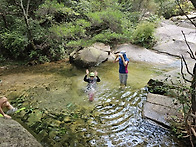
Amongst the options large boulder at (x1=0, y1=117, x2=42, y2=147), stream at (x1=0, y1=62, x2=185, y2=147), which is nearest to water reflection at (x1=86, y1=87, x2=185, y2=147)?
stream at (x1=0, y1=62, x2=185, y2=147)

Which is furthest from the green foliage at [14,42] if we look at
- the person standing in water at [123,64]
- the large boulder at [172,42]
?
the large boulder at [172,42]

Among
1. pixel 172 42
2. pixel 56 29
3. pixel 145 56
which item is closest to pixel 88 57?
pixel 56 29

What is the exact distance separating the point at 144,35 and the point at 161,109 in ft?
26.4

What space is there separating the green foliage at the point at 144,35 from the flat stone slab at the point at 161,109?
727 centimetres

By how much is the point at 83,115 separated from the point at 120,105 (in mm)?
1216

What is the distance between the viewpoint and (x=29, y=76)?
770cm

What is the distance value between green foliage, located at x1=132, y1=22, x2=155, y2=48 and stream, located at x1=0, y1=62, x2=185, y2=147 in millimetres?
3877

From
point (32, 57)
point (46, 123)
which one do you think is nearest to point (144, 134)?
point (46, 123)

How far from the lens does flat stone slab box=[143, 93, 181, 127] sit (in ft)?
13.4

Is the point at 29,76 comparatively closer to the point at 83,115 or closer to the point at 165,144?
the point at 83,115

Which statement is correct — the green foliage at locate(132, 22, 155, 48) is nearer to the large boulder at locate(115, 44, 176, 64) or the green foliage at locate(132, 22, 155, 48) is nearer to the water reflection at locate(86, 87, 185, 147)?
the large boulder at locate(115, 44, 176, 64)

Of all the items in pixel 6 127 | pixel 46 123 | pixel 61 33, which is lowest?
pixel 46 123

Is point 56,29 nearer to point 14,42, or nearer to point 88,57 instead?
point 88,57

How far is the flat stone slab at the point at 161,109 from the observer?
4.09m
